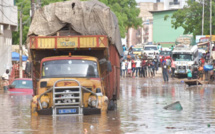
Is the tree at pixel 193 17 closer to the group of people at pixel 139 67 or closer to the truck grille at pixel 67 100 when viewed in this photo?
the group of people at pixel 139 67

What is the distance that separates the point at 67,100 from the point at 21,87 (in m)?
15.4

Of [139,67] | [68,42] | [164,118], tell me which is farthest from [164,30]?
[164,118]

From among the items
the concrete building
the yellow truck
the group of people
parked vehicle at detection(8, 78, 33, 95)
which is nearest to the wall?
the concrete building

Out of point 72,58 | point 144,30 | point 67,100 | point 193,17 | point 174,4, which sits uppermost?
point 174,4

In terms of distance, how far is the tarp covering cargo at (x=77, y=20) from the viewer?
784 inches

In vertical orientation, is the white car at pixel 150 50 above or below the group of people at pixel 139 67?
above

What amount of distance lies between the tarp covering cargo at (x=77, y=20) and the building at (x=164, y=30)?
97077mm

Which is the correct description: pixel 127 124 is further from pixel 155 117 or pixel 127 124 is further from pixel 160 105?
pixel 160 105

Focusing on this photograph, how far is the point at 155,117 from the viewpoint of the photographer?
719 inches

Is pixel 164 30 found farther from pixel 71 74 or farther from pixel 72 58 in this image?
pixel 71 74

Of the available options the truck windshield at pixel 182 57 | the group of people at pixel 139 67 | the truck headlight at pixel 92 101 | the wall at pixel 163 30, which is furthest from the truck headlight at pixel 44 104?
the wall at pixel 163 30

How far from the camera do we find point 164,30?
118812mm

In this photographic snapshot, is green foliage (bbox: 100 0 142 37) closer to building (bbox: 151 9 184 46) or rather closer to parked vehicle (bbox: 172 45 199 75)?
building (bbox: 151 9 184 46)

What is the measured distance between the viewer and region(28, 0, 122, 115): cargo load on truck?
702 inches
